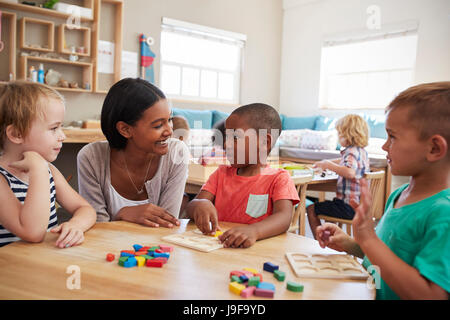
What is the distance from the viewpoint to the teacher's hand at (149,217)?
120 cm

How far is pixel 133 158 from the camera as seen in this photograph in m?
1.54

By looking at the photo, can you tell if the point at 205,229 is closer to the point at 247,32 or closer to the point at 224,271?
the point at 224,271

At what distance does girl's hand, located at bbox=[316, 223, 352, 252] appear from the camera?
0.97 m

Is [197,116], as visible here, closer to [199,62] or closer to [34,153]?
[199,62]

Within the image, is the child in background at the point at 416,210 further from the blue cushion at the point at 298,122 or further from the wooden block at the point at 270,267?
the blue cushion at the point at 298,122

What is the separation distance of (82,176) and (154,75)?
4.70 meters

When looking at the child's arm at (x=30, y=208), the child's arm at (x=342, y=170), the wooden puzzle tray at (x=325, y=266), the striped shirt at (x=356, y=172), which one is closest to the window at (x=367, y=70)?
the striped shirt at (x=356, y=172)

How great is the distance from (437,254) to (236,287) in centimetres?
36

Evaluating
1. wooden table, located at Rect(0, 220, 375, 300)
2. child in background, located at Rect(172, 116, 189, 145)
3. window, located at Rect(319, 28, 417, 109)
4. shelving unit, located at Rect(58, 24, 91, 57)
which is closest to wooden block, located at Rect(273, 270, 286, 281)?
wooden table, located at Rect(0, 220, 375, 300)

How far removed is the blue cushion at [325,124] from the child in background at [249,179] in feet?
16.5

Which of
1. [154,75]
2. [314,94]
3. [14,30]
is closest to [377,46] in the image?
[314,94]

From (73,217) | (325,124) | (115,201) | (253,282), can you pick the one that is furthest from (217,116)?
(253,282)

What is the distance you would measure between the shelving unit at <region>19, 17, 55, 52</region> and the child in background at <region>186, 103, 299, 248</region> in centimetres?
404

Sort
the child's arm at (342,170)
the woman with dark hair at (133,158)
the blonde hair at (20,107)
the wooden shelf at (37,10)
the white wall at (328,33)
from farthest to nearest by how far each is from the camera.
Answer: the white wall at (328,33) → the wooden shelf at (37,10) → the child's arm at (342,170) → the woman with dark hair at (133,158) → the blonde hair at (20,107)
